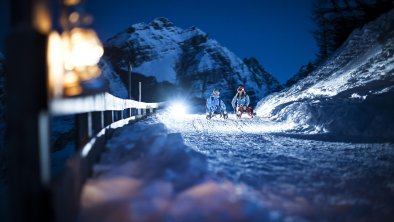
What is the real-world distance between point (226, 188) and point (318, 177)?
185 centimetres

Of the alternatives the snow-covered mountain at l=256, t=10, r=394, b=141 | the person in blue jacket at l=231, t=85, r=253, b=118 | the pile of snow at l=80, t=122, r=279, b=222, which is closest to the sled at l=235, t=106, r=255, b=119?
the person in blue jacket at l=231, t=85, r=253, b=118

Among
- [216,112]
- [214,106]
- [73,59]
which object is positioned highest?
[73,59]

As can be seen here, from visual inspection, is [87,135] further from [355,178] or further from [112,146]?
[355,178]

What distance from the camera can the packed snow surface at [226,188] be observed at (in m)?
2.97

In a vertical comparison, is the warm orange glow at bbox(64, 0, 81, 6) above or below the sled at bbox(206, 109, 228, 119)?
above

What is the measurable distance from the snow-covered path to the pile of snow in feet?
1.45

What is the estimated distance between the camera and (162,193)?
323cm

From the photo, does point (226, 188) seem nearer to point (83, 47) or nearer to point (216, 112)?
Result: point (83, 47)

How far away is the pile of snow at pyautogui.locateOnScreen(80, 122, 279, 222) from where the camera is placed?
2.91m

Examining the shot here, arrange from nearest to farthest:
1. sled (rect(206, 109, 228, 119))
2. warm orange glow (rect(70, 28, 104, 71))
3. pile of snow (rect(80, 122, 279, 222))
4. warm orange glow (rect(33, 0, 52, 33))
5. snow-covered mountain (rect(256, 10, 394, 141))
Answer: warm orange glow (rect(33, 0, 52, 33))
pile of snow (rect(80, 122, 279, 222))
warm orange glow (rect(70, 28, 104, 71))
snow-covered mountain (rect(256, 10, 394, 141))
sled (rect(206, 109, 228, 119))

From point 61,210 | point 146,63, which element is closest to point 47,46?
point 61,210

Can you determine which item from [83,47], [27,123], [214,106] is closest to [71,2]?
[83,47]

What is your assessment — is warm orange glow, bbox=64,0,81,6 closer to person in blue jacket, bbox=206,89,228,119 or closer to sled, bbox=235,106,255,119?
person in blue jacket, bbox=206,89,228,119

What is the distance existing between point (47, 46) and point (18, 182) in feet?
3.41
